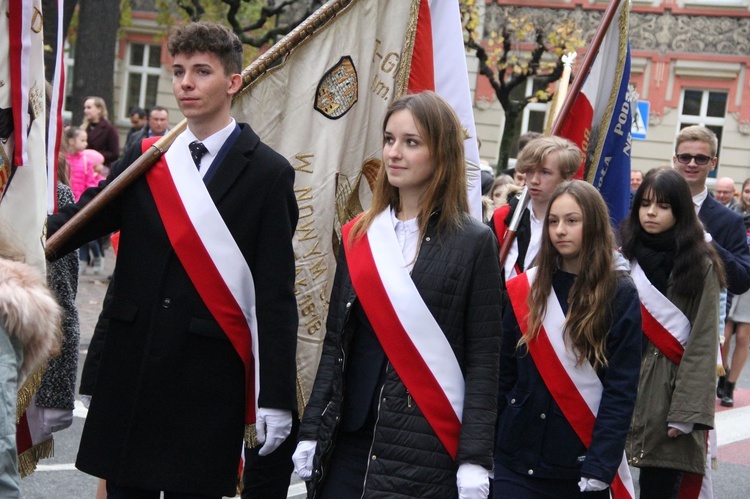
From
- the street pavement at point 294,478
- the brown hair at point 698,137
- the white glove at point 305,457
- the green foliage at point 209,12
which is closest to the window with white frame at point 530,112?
the green foliage at point 209,12

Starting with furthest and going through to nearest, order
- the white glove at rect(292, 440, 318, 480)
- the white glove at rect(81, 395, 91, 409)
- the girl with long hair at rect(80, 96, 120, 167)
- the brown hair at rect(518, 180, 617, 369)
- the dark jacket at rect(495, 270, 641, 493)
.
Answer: the girl with long hair at rect(80, 96, 120, 167), the brown hair at rect(518, 180, 617, 369), the dark jacket at rect(495, 270, 641, 493), the white glove at rect(81, 395, 91, 409), the white glove at rect(292, 440, 318, 480)

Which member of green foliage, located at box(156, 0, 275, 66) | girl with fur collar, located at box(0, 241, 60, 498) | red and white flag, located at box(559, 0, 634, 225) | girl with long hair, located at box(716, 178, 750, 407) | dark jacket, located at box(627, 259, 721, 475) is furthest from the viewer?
green foliage, located at box(156, 0, 275, 66)

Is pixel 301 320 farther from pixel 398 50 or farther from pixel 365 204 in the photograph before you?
pixel 398 50

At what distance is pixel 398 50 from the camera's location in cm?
547

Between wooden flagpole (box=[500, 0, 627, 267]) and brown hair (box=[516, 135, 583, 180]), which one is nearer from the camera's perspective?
brown hair (box=[516, 135, 583, 180])

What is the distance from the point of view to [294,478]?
707 cm

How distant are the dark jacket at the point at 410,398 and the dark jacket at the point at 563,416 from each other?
97 centimetres

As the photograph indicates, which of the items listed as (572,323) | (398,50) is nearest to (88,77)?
(398,50)

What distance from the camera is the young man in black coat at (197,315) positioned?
3.81 metres

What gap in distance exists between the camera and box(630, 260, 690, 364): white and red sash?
5469mm

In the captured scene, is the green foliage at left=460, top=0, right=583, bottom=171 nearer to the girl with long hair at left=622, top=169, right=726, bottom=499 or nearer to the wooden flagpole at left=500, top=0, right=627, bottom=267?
the wooden flagpole at left=500, top=0, right=627, bottom=267

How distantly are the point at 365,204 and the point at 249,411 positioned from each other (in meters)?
1.65

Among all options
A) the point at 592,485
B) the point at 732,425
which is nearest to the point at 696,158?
the point at 592,485

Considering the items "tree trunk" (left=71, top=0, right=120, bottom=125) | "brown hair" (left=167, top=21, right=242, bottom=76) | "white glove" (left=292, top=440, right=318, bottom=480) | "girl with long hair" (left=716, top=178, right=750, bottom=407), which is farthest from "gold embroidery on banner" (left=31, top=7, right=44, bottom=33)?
"tree trunk" (left=71, top=0, right=120, bottom=125)
